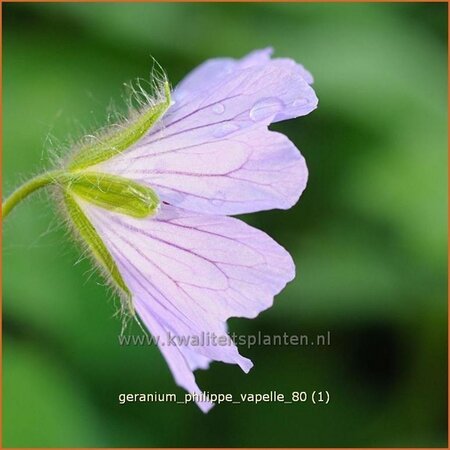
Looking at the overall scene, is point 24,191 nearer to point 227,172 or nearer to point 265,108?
point 227,172

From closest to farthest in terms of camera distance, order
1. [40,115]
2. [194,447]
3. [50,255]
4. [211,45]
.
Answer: [194,447] < [50,255] < [40,115] < [211,45]

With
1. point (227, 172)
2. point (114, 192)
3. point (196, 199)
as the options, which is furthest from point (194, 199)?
point (114, 192)

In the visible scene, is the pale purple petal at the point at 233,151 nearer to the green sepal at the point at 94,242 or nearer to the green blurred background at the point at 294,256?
the green sepal at the point at 94,242

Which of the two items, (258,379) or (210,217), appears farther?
(258,379)

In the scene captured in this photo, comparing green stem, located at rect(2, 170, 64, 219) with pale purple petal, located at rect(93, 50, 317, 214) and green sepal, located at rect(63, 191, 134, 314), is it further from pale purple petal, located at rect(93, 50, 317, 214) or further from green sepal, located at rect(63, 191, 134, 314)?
pale purple petal, located at rect(93, 50, 317, 214)

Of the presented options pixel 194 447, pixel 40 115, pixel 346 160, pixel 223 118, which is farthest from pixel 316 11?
pixel 223 118

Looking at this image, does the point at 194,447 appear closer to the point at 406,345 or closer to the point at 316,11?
the point at 406,345

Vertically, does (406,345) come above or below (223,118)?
below

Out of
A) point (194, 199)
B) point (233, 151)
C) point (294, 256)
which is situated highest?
point (233, 151)
